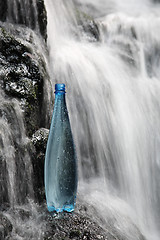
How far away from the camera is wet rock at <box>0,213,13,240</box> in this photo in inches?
47.1

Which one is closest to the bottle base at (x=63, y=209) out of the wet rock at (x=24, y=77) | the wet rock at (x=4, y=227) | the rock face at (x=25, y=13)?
the wet rock at (x=4, y=227)

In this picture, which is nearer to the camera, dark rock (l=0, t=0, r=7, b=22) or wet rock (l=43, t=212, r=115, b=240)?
wet rock (l=43, t=212, r=115, b=240)

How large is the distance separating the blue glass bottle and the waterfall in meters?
0.31

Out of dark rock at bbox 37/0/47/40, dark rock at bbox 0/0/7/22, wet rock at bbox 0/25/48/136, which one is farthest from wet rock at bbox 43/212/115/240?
dark rock at bbox 37/0/47/40

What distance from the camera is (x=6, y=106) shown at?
5.08 ft

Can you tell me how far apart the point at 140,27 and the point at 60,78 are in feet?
7.78

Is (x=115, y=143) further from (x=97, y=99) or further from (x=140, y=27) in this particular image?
(x=140, y=27)

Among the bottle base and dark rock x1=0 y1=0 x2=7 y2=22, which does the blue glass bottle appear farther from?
dark rock x1=0 y1=0 x2=7 y2=22

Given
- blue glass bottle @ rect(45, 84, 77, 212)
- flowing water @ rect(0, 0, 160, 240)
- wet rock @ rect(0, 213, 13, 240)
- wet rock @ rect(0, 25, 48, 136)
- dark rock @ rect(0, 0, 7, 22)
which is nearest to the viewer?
wet rock @ rect(0, 213, 13, 240)

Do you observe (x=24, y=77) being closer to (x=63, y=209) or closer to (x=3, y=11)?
(x=3, y=11)

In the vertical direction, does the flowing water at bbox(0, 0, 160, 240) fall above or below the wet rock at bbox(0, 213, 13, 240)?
above

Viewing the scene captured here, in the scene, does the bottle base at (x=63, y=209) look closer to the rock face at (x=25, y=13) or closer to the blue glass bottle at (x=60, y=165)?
the blue glass bottle at (x=60, y=165)

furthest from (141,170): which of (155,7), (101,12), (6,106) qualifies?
(155,7)

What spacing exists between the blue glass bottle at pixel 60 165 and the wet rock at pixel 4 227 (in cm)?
23
